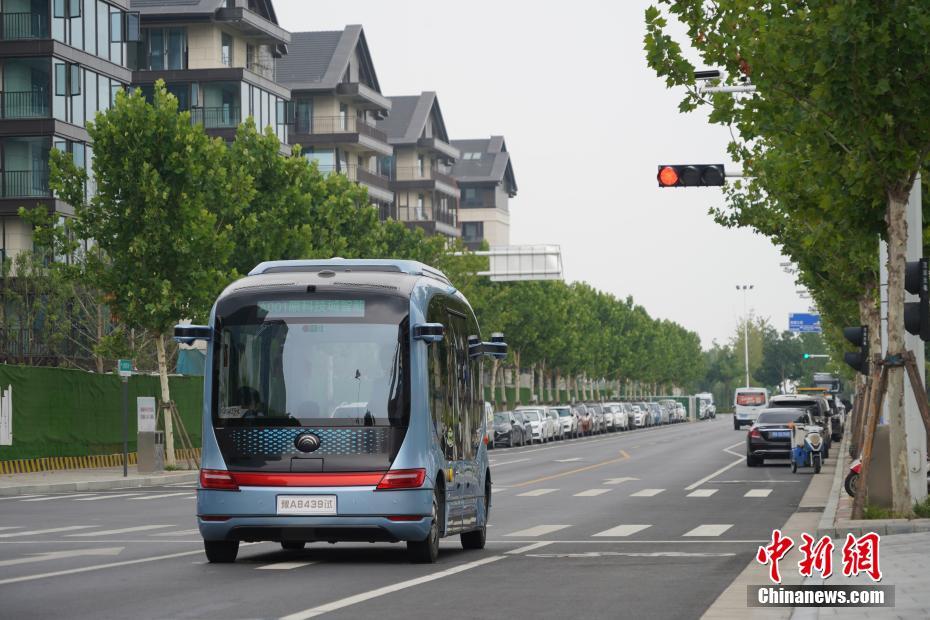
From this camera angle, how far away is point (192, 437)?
5238 cm

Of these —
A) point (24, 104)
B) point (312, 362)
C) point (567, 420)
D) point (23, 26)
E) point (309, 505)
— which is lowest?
point (567, 420)

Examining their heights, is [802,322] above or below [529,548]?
above

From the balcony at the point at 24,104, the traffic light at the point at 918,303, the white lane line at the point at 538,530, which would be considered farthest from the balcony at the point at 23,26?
the traffic light at the point at 918,303

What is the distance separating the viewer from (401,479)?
16.3 metres

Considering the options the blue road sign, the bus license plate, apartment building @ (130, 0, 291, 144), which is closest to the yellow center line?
the bus license plate

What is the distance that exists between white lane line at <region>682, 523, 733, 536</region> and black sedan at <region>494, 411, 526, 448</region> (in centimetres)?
4672

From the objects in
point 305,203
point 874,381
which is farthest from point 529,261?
point 874,381

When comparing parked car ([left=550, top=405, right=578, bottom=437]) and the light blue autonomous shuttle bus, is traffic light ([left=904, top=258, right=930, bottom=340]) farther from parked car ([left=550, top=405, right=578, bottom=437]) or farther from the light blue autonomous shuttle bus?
parked car ([left=550, top=405, right=578, bottom=437])

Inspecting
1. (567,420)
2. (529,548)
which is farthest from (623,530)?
(567,420)

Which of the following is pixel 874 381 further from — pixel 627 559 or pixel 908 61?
pixel 627 559

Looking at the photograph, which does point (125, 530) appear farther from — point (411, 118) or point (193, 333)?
point (411, 118)

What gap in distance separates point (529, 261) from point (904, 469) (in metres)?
65.7

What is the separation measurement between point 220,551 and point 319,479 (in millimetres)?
1480

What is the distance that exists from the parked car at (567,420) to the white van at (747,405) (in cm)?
1134
